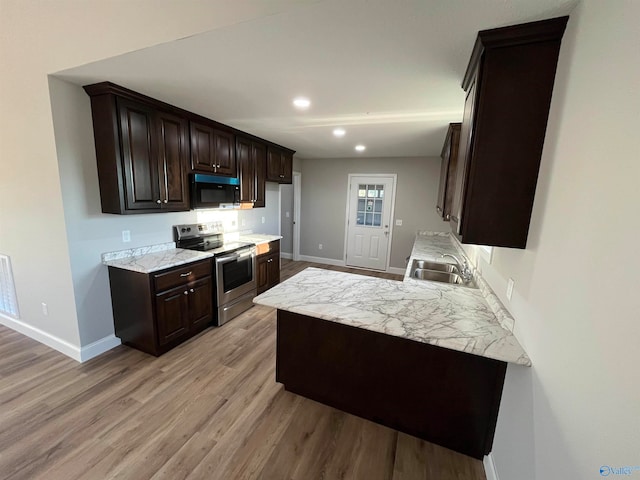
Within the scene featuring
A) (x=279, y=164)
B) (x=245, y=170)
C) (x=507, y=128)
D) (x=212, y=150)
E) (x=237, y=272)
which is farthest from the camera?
(x=279, y=164)

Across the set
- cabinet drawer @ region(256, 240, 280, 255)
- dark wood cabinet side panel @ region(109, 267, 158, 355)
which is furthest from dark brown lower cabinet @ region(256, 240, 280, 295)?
dark wood cabinet side panel @ region(109, 267, 158, 355)

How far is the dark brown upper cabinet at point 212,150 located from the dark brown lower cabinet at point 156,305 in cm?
118

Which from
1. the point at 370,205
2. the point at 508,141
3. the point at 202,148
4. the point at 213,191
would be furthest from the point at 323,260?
the point at 508,141

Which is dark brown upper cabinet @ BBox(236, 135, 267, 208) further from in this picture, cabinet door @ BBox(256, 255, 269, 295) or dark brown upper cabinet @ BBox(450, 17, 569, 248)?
dark brown upper cabinet @ BBox(450, 17, 569, 248)

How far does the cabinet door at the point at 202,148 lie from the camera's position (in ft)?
9.80

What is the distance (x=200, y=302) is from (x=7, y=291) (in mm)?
2137

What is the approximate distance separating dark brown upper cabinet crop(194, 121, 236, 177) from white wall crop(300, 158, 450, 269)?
2.67 m

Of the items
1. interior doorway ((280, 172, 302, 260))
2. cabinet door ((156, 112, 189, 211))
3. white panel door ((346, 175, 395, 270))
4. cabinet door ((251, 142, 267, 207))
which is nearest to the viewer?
cabinet door ((156, 112, 189, 211))

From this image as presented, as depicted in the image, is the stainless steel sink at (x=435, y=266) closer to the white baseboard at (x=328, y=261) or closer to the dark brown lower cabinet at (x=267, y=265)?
the dark brown lower cabinet at (x=267, y=265)

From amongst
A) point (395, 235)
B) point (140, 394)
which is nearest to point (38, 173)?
point (140, 394)

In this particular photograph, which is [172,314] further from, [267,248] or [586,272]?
[586,272]

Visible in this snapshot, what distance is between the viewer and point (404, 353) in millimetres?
1709

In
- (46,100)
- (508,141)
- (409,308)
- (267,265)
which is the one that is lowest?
(267,265)

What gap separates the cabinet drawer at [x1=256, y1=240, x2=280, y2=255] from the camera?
386 cm
